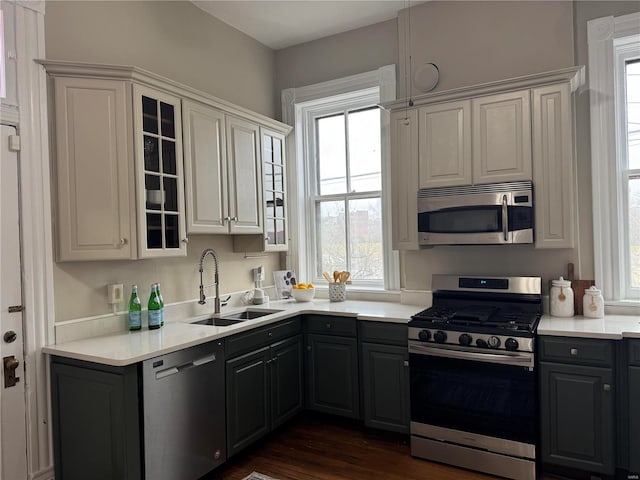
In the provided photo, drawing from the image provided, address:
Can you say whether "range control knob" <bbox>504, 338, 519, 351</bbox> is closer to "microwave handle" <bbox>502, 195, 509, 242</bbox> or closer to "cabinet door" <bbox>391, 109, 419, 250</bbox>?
"microwave handle" <bbox>502, 195, 509, 242</bbox>

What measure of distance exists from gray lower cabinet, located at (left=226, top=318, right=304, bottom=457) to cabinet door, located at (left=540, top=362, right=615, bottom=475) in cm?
165

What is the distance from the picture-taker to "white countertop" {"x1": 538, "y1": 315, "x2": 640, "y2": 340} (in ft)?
8.00

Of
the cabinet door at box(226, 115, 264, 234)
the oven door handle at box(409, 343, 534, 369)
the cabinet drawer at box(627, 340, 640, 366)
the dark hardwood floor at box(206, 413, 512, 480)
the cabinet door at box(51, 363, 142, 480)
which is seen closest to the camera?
the cabinet door at box(51, 363, 142, 480)

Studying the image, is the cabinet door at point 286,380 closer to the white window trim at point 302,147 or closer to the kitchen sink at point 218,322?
the kitchen sink at point 218,322

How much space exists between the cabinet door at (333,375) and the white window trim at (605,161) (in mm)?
1784

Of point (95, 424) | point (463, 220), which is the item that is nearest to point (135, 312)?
point (95, 424)

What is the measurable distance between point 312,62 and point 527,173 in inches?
89.1

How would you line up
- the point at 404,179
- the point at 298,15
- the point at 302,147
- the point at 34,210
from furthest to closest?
the point at 302,147 < the point at 298,15 < the point at 404,179 < the point at 34,210

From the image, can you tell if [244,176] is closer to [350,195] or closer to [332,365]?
[350,195]

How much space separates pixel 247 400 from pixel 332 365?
0.73 metres

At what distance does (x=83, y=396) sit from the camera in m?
2.30

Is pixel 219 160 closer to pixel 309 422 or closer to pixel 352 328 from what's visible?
pixel 352 328

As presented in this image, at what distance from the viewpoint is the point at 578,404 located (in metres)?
2.51

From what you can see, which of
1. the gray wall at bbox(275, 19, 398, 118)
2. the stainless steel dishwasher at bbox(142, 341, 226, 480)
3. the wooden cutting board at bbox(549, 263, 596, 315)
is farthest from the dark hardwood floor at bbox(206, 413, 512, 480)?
the gray wall at bbox(275, 19, 398, 118)
